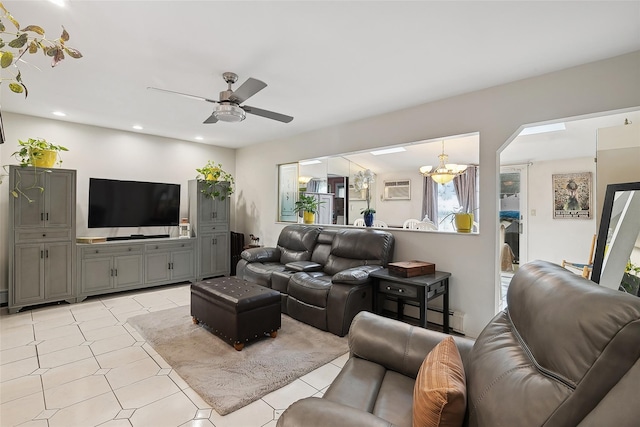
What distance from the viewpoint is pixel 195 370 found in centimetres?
244

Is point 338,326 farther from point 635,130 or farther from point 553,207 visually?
point 553,207

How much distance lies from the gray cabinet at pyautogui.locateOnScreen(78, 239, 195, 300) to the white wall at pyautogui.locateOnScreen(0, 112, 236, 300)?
489 mm

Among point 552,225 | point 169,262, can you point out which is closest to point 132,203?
point 169,262

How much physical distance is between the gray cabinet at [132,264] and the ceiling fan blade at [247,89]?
3168 millimetres

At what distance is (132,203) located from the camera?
485 cm

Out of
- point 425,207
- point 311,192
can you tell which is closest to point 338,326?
point 311,192

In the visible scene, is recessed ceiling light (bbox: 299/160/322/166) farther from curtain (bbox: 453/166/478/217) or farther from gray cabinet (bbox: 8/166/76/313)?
gray cabinet (bbox: 8/166/76/313)

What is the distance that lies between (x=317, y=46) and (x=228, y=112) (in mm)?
1006

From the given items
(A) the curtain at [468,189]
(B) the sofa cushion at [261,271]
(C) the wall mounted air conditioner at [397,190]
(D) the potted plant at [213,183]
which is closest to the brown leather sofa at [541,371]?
(B) the sofa cushion at [261,271]

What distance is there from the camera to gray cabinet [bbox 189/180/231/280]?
17.4 ft

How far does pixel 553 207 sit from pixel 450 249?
3.73 metres

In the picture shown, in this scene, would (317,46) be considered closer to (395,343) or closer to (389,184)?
(395,343)

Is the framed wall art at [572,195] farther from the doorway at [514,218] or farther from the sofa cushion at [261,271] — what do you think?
the sofa cushion at [261,271]

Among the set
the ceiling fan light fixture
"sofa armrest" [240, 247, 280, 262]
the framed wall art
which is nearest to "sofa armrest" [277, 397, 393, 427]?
the ceiling fan light fixture
